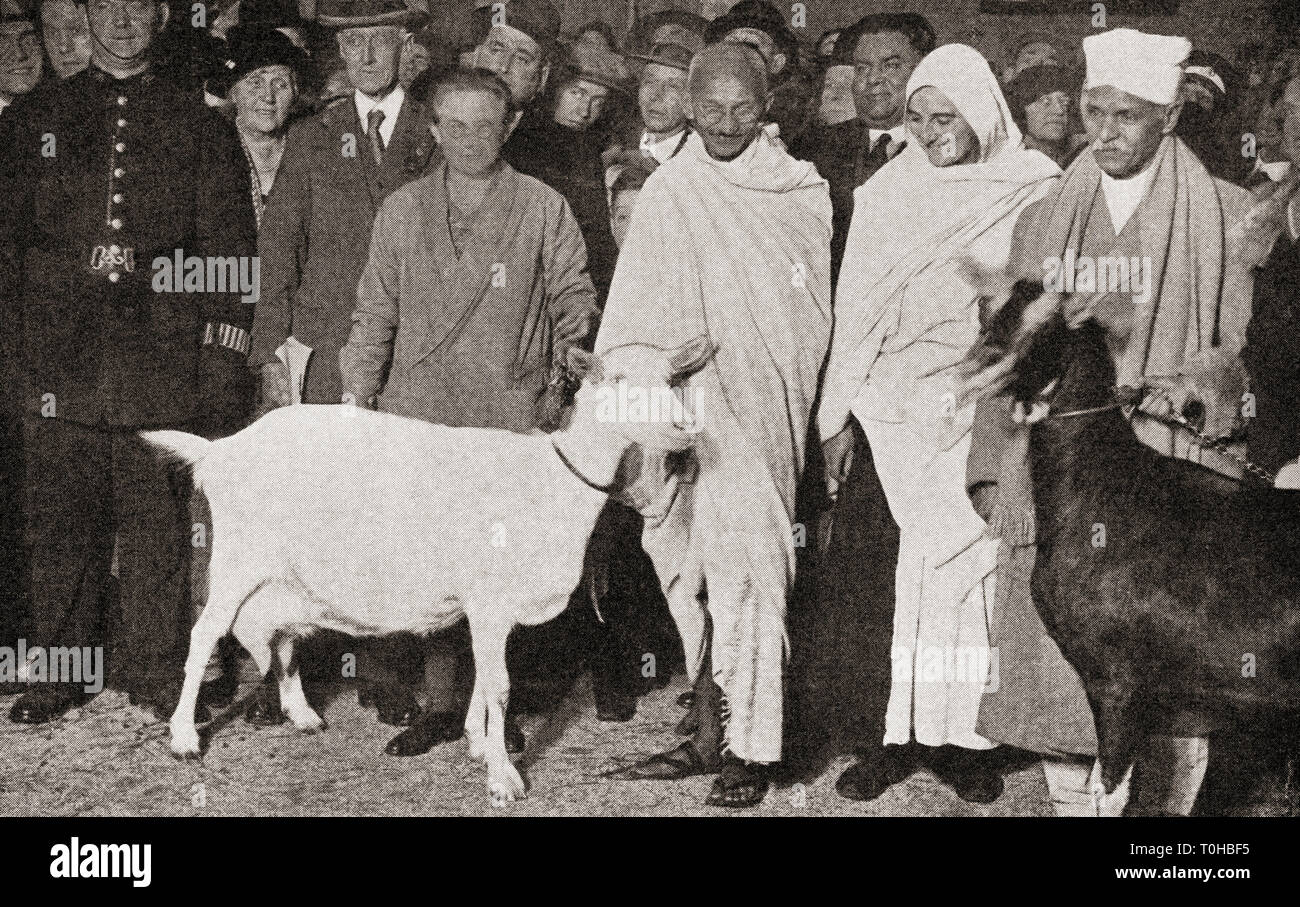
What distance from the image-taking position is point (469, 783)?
6.32 m

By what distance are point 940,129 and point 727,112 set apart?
0.80 meters

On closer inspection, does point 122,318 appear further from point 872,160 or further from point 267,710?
point 872,160

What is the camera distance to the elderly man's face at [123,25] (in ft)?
21.9

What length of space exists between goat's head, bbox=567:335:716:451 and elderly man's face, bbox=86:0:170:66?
7.13 ft

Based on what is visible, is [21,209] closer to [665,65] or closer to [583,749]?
[665,65]

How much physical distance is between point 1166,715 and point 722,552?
169cm

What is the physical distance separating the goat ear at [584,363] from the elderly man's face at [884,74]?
59.1 inches

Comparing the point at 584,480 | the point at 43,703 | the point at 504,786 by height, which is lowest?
the point at 504,786

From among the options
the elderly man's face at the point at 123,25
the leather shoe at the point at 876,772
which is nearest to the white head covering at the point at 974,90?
the leather shoe at the point at 876,772

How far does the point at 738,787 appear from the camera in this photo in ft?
20.6

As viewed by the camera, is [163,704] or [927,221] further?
[163,704]

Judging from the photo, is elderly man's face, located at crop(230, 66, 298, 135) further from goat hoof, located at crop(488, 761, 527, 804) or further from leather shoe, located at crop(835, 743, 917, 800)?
leather shoe, located at crop(835, 743, 917, 800)

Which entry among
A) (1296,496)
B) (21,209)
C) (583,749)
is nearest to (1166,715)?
(1296,496)

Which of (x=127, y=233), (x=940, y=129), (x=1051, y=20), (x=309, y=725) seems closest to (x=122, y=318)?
(x=127, y=233)
